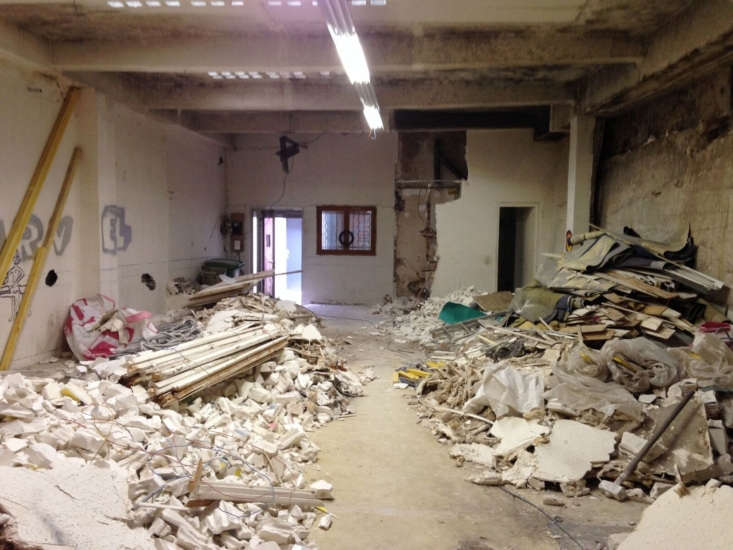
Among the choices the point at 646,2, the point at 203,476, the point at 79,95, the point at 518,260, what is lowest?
the point at 203,476

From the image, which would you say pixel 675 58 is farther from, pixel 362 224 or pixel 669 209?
pixel 362 224

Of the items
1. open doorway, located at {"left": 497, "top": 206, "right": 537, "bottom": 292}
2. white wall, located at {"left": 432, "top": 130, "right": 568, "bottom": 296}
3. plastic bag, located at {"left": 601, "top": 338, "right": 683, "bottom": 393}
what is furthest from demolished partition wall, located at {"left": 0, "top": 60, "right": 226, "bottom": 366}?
open doorway, located at {"left": 497, "top": 206, "right": 537, "bottom": 292}

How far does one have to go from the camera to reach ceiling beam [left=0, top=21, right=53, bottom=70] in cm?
470

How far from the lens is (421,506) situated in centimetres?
303

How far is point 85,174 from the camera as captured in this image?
6.05 meters

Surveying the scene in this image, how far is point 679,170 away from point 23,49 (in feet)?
25.0

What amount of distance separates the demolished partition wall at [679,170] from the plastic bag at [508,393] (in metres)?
2.60

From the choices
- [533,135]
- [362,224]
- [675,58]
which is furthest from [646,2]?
[362,224]

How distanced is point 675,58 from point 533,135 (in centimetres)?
490

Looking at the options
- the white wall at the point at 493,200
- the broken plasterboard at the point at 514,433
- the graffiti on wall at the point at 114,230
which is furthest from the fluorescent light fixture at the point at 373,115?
the broken plasterboard at the point at 514,433

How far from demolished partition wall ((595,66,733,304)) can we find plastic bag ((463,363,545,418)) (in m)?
2.60

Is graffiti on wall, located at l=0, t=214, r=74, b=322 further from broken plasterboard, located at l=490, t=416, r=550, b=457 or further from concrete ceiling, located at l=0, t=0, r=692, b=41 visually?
broken plasterboard, located at l=490, t=416, r=550, b=457

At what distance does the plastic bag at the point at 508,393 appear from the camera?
394cm

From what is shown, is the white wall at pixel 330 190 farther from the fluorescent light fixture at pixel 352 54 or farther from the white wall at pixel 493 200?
the fluorescent light fixture at pixel 352 54
